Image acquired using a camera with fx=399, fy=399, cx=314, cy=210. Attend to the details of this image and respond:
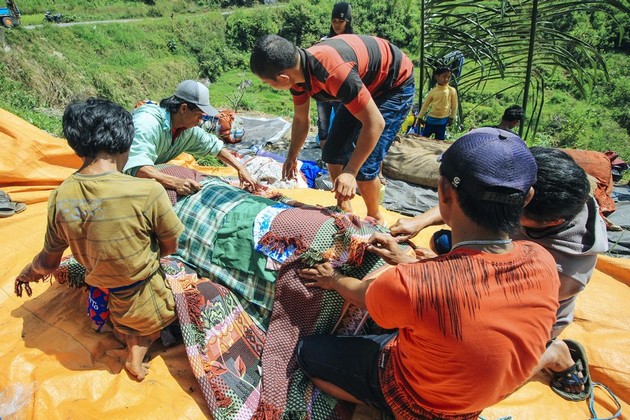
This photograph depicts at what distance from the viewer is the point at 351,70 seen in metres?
2.22

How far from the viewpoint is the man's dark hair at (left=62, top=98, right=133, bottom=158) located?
4.92ft

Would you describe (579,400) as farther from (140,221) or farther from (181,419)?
(140,221)

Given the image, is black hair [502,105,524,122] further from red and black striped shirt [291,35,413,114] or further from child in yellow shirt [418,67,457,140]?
red and black striped shirt [291,35,413,114]

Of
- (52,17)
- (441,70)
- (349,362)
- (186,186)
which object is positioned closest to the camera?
(349,362)

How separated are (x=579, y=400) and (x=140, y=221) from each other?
7.17ft

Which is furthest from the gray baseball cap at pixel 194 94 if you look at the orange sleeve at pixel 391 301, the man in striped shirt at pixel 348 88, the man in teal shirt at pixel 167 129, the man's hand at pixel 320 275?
the orange sleeve at pixel 391 301

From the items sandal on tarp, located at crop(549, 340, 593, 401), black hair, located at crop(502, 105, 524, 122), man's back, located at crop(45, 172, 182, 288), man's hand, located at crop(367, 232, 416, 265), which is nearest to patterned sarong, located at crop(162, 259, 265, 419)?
man's back, located at crop(45, 172, 182, 288)

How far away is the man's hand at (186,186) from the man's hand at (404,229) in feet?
3.82

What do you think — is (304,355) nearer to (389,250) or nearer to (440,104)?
(389,250)

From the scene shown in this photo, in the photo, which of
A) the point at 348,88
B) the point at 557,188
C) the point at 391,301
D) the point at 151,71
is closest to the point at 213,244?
the point at 348,88

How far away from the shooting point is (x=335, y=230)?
6.49 ft

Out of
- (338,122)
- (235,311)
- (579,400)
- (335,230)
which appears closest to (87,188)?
(235,311)

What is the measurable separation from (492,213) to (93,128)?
56.2 inches

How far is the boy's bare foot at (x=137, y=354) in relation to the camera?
1.85 meters
